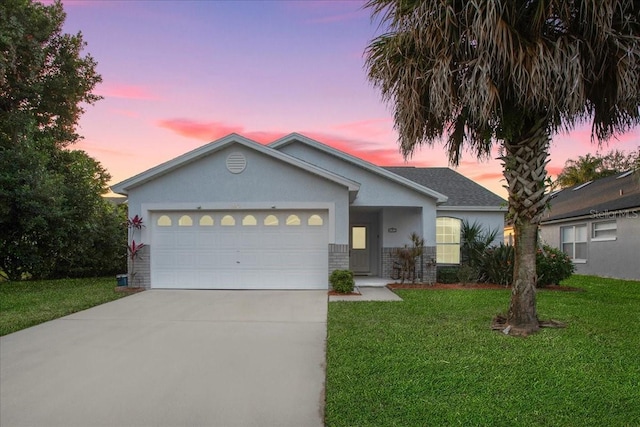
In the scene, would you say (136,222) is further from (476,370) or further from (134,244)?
(476,370)

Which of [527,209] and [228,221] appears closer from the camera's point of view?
[527,209]

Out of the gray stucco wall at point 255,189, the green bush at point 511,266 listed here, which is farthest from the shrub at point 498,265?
the gray stucco wall at point 255,189

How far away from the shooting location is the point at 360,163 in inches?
601

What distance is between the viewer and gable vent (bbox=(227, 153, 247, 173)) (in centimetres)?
1281

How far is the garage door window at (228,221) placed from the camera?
13.1 meters

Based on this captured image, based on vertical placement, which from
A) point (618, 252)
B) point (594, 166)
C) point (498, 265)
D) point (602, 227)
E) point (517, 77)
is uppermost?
point (594, 166)

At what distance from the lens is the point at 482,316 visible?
8594 mm

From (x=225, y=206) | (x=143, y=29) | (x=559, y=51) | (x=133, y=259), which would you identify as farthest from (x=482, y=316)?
(x=143, y=29)

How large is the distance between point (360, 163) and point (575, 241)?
12731 mm

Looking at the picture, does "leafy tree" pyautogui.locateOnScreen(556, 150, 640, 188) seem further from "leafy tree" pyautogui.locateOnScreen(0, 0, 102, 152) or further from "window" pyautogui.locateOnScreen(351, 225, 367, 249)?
"leafy tree" pyautogui.locateOnScreen(0, 0, 102, 152)

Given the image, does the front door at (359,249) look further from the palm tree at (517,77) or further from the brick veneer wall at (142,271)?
the palm tree at (517,77)

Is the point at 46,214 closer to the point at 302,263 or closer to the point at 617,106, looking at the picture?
the point at 302,263

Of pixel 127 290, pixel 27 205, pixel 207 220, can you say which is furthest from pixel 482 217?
pixel 27 205

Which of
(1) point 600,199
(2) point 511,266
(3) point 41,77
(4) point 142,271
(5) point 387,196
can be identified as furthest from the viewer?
(3) point 41,77
